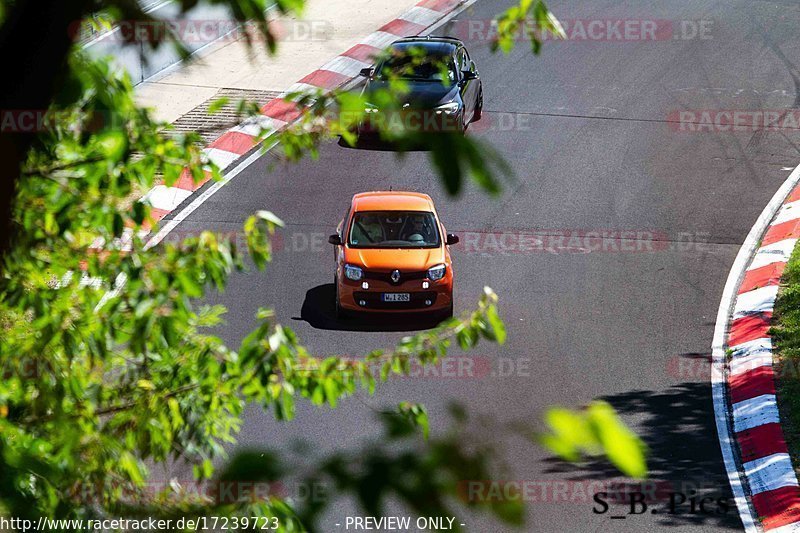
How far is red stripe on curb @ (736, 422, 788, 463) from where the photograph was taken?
11023mm

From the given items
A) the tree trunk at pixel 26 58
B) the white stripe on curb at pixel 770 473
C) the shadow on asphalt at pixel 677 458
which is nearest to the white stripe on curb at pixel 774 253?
the shadow on asphalt at pixel 677 458

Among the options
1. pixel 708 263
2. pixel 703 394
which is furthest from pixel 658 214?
pixel 703 394

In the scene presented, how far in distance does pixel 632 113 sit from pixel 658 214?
4433 mm

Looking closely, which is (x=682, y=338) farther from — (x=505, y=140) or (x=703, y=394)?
(x=505, y=140)

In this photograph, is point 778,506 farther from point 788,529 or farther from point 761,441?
point 761,441

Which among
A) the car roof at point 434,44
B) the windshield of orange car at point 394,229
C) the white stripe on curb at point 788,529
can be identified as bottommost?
the white stripe on curb at point 788,529

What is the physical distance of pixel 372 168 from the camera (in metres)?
18.5

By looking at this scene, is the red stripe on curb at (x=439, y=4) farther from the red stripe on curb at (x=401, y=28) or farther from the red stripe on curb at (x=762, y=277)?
the red stripe on curb at (x=762, y=277)

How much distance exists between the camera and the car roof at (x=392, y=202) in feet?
47.3

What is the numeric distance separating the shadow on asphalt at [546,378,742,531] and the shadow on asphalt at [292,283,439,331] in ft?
9.99

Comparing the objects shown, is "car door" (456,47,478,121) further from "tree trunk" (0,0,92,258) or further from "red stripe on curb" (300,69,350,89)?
"tree trunk" (0,0,92,258)

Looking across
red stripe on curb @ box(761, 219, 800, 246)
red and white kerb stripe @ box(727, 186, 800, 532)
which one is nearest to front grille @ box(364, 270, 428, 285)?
red and white kerb stripe @ box(727, 186, 800, 532)

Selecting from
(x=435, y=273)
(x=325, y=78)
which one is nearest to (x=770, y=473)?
(x=435, y=273)

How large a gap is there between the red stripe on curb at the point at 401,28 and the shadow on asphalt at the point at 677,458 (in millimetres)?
13633
